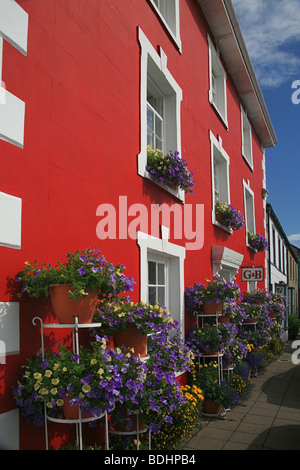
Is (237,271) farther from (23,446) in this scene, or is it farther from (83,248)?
(23,446)

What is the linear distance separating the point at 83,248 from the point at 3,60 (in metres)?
1.70

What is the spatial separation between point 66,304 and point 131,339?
3.26ft

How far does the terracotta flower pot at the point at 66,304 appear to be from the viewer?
2996 millimetres

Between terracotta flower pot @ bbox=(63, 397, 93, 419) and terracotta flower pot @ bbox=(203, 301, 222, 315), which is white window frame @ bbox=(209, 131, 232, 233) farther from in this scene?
terracotta flower pot @ bbox=(63, 397, 93, 419)

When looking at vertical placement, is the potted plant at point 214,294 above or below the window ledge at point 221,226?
below

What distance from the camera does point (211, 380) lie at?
5984 mm

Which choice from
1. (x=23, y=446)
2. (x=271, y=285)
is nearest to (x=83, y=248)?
(x=23, y=446)

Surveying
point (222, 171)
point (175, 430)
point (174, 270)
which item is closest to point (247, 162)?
point (222, 171)

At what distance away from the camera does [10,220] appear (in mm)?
2963

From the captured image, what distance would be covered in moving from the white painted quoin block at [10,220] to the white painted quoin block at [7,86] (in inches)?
17.6

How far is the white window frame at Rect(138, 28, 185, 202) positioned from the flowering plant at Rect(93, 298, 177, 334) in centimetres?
187

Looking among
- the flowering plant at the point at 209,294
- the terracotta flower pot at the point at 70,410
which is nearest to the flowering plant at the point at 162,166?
the flowering plant at the point at 209,294

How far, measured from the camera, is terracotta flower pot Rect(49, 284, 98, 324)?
2996mm

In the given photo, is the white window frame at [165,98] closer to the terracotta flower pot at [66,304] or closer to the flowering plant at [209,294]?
the flowering plant at [209,294]
